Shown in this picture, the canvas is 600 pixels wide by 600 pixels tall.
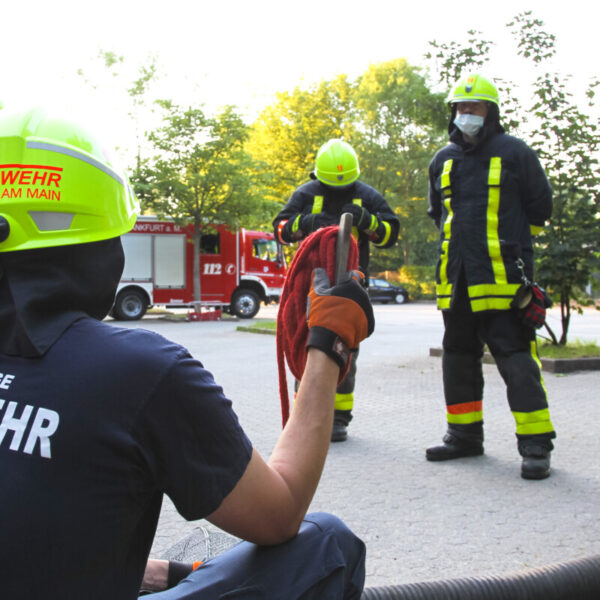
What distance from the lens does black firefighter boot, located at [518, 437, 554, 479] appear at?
403 cm

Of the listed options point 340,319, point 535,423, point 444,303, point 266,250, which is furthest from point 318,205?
point 266,250

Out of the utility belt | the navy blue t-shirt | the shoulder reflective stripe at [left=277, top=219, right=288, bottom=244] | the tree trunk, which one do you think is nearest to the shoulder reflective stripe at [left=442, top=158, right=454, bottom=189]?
the utility belt

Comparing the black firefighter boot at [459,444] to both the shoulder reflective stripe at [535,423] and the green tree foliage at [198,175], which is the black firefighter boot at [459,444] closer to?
the shoulder reflective stripe at [535,423]

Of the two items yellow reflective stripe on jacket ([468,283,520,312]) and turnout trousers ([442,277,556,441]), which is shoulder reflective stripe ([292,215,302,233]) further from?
yellow reflective stripe on jacket ([468,283,520,312])

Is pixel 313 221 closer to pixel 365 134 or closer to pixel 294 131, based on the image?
pixel 294 131

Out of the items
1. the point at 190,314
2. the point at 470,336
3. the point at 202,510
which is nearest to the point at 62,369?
the point at 202,510

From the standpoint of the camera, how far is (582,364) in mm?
8531

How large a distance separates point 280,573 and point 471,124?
131 inches

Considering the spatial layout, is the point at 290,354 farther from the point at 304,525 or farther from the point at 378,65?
the point at 378,65

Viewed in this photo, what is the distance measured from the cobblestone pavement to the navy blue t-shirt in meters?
1.65

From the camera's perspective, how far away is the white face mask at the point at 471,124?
4.30m

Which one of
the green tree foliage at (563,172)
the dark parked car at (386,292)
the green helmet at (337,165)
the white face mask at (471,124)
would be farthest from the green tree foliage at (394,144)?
the white face mask at (471,124)

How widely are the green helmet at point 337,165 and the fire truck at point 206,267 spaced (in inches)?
685

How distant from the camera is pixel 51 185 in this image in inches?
53.9
